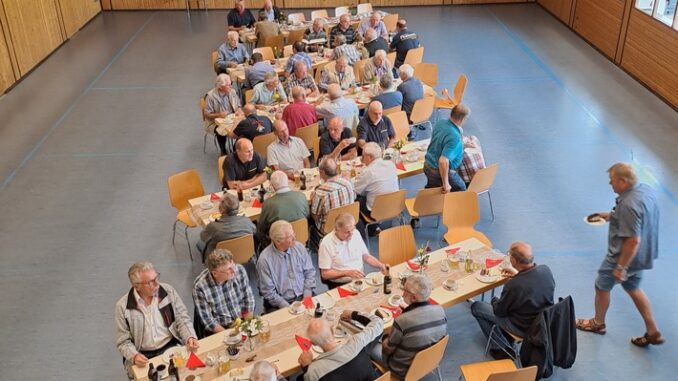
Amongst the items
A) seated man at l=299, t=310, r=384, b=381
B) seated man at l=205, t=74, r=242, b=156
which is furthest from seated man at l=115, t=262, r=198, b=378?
seated man at l=205, t=74, r=242, b=156

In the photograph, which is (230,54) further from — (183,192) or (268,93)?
(183,192)

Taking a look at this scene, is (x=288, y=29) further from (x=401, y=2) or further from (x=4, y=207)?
(x=4, y=207)

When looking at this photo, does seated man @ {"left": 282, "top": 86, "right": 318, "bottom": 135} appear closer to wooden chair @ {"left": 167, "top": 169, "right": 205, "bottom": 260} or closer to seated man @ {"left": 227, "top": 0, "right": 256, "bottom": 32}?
wooden chair @ {"left": 167, "top": 169, "right": 205, "bottom": 260}

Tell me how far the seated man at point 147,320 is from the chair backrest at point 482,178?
4185mm

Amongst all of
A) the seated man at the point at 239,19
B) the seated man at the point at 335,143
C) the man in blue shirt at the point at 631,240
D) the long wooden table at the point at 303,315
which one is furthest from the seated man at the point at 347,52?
the man in blue shirt at the point at 631,240

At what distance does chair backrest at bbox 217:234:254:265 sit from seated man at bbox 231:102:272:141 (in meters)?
2.96

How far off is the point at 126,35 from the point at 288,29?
5720mm

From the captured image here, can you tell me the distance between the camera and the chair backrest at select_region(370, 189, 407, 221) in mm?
7930

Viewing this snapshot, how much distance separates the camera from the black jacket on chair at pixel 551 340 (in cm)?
569

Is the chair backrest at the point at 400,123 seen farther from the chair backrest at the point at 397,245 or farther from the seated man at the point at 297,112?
the chair backrest at the point at 397,245

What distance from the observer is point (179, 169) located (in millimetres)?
10688

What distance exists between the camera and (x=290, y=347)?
5.54 meters

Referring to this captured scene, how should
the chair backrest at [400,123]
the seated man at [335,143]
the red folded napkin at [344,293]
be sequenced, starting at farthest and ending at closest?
the chair backrest at [400,123] → the seated man at [335,143] → the red folded napkin at [344,293]

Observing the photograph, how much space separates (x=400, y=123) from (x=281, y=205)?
3426 mm
